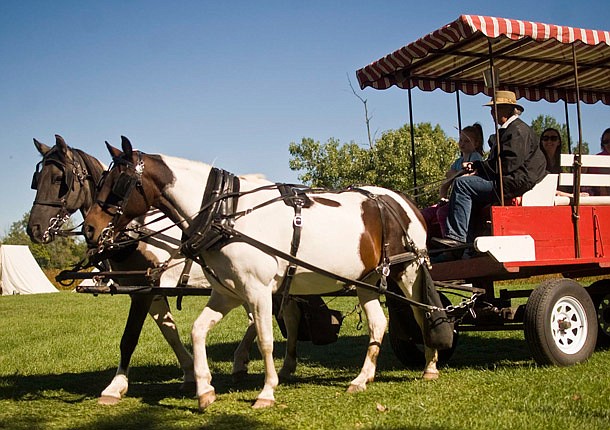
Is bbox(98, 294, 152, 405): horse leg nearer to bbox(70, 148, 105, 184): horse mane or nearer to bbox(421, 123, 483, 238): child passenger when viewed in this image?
bbox(70, 148, 105, 184): horse mane

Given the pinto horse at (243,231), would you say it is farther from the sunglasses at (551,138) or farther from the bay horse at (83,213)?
the sunglasses at (551,138)

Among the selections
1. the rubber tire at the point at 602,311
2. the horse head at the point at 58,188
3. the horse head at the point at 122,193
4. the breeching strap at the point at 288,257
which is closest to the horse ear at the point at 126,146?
the horse head at the point at 122,193

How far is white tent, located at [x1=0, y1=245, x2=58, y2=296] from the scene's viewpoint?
35688 millimetres

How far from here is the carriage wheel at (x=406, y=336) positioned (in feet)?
25.9

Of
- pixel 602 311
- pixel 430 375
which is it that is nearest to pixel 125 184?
pixel 430 375

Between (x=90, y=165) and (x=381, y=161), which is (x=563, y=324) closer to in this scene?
(x=90, y=165)

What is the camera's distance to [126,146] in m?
6.23

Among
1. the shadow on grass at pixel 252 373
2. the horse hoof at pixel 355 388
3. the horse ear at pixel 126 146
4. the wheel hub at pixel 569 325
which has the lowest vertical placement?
the shadow on grass at pixel 252 373

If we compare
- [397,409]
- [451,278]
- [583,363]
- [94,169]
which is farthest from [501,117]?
[94,169]

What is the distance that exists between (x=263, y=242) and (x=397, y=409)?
5.86 feet

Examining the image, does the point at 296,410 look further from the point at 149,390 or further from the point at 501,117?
the point at 501,117

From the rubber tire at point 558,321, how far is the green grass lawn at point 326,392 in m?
0.16

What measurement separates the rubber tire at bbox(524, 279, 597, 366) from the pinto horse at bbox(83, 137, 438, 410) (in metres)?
1.52

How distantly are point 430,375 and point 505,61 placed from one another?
4430 mm
